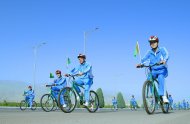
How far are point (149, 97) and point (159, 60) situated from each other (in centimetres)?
116

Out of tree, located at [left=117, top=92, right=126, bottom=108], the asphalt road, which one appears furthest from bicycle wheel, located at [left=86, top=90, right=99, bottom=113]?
tree, located at [left=117, top=92, right=126, bottom=108]

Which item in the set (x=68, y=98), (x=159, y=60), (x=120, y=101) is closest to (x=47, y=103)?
(x=68, y=98)

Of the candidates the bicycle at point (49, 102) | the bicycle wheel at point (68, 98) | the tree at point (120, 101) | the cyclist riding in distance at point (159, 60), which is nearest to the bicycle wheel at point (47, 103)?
the bicycle at point (49, 102)

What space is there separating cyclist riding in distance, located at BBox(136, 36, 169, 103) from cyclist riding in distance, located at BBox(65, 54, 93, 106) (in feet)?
9.75

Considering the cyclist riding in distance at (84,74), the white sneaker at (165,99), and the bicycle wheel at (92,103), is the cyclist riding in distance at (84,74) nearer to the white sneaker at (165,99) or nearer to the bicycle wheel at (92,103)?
the bicycle wheel at (92,103)

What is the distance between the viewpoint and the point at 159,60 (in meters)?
10.4

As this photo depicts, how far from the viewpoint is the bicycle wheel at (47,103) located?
698 inches

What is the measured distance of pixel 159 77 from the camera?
10195 millimetres

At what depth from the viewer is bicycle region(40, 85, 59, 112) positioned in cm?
1773

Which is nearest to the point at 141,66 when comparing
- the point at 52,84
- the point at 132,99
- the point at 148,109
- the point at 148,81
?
the point at 148,81

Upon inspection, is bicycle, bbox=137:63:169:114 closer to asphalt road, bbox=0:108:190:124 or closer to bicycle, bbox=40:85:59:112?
asphalt road, bbox=0:108:190:124

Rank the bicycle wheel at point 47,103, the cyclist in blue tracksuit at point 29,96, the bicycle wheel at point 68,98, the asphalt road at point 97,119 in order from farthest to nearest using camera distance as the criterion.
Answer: the cyclist in blue tracksuit at point 29,96
the bicycle wheel at point 47,103
the bicycle wheel at point 68,98
the asphalt road at point 97,119

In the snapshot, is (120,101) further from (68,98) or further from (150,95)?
(150,95)

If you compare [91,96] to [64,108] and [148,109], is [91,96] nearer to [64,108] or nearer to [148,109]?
[64,108]
